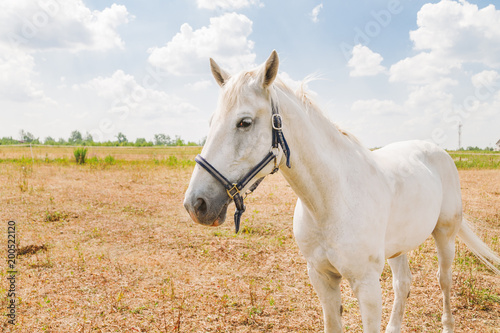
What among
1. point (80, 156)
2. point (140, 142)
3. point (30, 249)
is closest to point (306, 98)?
point (30, 249)

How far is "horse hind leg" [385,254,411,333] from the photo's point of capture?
3062 mm

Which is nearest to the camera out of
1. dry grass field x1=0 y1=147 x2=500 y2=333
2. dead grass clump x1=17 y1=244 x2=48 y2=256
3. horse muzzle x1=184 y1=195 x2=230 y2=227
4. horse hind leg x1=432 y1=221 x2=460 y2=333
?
horse muzzle x1=184 y1=195 x2=230 y2=227

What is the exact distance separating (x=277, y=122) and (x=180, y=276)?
3.69 meters

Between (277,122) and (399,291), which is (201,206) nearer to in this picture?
(277,122)

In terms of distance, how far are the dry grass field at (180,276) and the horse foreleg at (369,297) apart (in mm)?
1472

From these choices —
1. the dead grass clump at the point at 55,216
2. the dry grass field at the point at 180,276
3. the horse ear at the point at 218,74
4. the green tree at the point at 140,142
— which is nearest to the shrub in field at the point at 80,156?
the dry grass field at the point at 180,276

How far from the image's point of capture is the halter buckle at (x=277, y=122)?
1.67m

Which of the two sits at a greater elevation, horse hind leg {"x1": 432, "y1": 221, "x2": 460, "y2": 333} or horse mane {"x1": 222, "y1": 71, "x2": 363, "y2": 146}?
horse mane {"x1": 222, "y1": 71, "x2": 363, "y2": 146}

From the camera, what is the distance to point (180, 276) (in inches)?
180

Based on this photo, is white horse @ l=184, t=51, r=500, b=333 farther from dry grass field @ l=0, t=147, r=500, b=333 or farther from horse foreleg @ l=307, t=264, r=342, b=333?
dry grass field @ l=0, t=147, r=500, b=333

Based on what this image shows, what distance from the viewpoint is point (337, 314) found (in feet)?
7.57

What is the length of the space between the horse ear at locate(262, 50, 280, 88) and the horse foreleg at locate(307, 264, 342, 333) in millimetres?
1410

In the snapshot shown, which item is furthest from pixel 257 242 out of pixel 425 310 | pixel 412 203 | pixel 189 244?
pixel 412 203

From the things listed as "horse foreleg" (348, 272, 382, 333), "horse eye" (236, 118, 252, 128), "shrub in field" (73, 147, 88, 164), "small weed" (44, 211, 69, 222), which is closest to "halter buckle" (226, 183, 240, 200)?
"horse eye" (236, 118, 252, 128)
